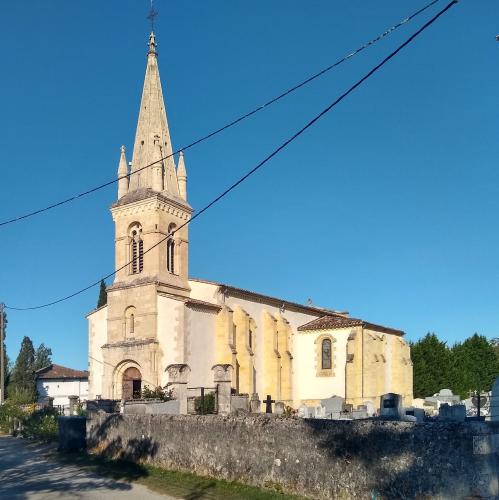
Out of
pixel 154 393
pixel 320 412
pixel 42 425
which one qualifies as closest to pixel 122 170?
pixel 154 393

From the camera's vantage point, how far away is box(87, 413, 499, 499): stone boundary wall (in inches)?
372

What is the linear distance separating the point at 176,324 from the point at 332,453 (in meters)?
20.8

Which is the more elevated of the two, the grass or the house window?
the house window

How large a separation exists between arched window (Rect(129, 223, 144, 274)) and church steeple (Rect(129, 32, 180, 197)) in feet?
8.51

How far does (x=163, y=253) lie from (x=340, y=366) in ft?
48.4

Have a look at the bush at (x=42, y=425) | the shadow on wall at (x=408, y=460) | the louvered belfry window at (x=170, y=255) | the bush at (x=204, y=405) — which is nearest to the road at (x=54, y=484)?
the shadow on wall at (x=408, y=460)

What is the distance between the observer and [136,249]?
115 feet

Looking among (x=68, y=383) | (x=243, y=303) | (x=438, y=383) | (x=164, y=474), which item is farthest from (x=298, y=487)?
(x=68, y=383)

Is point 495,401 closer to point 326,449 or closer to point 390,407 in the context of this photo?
point 390,407

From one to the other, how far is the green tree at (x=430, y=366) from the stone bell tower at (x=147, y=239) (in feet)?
87.0

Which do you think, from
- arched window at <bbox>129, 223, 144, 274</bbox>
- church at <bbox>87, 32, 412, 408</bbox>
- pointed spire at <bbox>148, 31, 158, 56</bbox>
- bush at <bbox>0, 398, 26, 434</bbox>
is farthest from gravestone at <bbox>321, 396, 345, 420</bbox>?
pointed spire at <bbox>148, 31, 158, 56</bbox>

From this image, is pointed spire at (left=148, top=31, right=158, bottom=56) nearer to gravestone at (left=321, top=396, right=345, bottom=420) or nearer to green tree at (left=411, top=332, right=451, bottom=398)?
gravestone at (left=321, top=396, right=345, bottom=420)

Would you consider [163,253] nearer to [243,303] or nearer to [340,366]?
[243,303]

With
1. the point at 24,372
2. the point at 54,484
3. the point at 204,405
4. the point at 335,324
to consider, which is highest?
the point at 335,324
